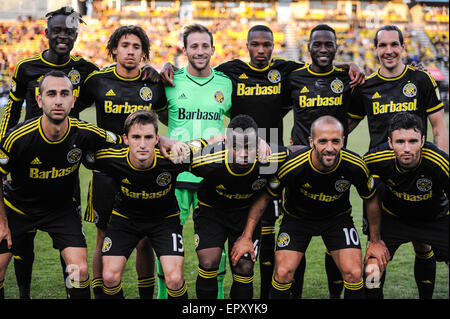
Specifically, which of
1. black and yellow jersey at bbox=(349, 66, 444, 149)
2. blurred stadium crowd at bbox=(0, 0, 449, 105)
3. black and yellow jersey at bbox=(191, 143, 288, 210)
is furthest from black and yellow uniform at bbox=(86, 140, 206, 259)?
blurred stadium crowd at bbox=(0, 0, 449, 105)

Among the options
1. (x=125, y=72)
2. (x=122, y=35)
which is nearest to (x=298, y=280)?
(x=125, y=72)

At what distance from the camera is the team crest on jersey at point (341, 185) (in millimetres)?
4207

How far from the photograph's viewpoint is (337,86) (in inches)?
187

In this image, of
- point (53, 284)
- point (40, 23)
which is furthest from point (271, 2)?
point (53, 284)

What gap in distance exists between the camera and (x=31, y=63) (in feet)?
15.1

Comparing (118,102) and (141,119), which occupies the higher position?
(118,102)

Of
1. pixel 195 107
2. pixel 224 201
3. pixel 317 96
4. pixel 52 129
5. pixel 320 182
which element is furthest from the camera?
pixel 317 96

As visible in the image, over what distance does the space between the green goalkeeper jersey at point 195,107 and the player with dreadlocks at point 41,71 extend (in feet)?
2.91

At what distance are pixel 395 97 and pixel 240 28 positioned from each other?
3553 cm

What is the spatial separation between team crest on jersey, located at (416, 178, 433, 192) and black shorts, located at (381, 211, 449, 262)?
34cm

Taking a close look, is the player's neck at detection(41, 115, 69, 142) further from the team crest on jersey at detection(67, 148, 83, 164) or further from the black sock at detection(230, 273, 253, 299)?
the black sock at detection(230, 273, 253, 299)

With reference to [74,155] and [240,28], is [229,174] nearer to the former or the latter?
[74,155]

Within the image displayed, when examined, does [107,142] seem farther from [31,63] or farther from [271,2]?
[271,2]

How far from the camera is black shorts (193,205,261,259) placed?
421 cm
